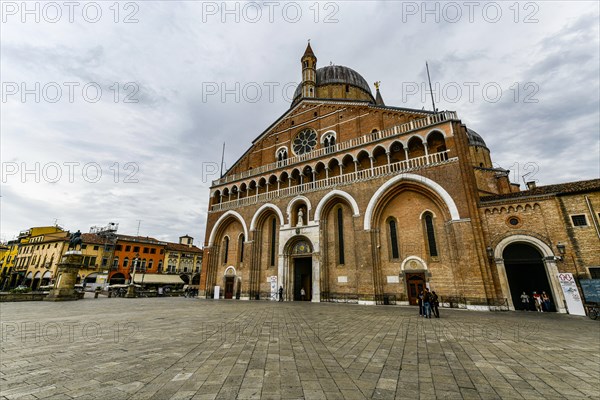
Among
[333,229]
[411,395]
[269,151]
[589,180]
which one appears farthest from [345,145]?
[411,395]

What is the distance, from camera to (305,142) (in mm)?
25891

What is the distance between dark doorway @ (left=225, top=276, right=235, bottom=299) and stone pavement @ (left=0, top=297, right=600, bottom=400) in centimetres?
1792

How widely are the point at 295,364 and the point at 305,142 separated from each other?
906 inches

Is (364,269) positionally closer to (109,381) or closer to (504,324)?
(504,324)

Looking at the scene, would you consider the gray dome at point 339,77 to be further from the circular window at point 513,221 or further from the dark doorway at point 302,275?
the circular window at point 513,221

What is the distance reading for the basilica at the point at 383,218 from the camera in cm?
1418

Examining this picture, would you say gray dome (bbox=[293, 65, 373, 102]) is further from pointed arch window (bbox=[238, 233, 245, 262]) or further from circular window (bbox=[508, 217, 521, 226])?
circular window (bbox=[508, 217, 521, 226])

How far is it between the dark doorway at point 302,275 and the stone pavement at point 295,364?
14.1 metres

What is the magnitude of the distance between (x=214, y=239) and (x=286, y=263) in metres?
9.59

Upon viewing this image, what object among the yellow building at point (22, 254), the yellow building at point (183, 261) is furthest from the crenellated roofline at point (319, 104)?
the yellow building at point (22, 254)

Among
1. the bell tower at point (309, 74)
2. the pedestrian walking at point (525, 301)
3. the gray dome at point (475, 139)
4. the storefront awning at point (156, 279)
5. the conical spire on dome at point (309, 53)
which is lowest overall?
the pedestrian walking at point (525, 301)

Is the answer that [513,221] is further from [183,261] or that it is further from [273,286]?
[183,261]

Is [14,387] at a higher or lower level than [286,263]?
lower

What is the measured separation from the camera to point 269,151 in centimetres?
2803
